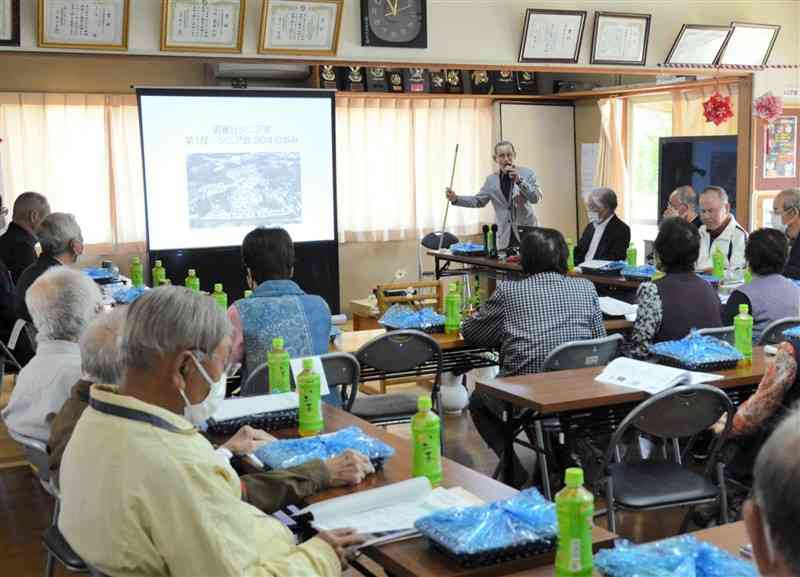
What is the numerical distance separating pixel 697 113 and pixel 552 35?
216cm

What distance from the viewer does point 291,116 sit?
698cm

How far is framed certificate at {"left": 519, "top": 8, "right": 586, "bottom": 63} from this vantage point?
659cm

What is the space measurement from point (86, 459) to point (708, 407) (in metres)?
2.01

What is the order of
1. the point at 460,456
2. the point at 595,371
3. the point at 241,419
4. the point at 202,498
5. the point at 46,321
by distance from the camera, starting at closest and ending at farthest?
1. the point at 202,498
2. the point at 241,419
3. the point at 46,321
4. the point at 595,371
5. the point at 460,456

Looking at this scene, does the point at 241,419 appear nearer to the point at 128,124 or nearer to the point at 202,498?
the point at 202,498

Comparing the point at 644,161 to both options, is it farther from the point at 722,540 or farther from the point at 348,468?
the point at 722,540

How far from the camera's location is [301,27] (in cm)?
582

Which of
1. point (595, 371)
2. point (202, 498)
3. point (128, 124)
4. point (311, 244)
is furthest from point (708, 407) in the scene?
point (128, 124)

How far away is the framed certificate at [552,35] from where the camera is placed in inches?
259

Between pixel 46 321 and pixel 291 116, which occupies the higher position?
pixel 291 116

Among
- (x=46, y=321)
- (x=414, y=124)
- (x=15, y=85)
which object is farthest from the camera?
(x=414, y=124)

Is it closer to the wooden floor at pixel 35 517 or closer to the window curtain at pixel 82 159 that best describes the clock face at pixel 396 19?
the wooden floor at pixel 35 517

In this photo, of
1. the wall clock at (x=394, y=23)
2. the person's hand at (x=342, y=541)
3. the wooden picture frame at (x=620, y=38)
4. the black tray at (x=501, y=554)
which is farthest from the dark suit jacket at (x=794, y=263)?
the person's hand at (x=342, y=541)

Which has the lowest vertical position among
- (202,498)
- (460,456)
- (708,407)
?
(460,456)
